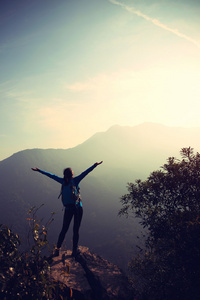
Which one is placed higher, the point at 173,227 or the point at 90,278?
the point at 173,227

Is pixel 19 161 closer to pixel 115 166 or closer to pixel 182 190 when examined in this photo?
pixel 115 166

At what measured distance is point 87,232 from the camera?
94.9 meters

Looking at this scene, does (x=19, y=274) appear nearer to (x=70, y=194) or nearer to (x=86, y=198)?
(x=70, y=194)

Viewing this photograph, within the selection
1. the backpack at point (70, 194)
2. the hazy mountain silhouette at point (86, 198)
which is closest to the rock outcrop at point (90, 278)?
the backpack at point (70, 194)

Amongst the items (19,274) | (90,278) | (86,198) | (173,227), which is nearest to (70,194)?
(19,274)

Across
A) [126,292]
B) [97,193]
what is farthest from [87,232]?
[126,292]

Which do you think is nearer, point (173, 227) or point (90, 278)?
point (90, 278)

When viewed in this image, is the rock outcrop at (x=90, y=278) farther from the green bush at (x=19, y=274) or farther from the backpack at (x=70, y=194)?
the green bush at (x=19, y=274)

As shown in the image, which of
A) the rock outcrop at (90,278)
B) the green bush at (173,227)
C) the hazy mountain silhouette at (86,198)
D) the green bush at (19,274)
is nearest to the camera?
the green bush at (19,274)

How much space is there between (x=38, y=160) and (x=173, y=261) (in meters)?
179

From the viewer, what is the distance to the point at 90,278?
717 cm

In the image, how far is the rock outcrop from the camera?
6500mm

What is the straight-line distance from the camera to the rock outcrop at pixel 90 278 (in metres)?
6.50

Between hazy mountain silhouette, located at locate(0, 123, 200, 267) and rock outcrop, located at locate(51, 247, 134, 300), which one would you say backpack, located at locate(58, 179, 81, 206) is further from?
hazy mountain silhouette, located at locate(0, 123, 200, 267)
